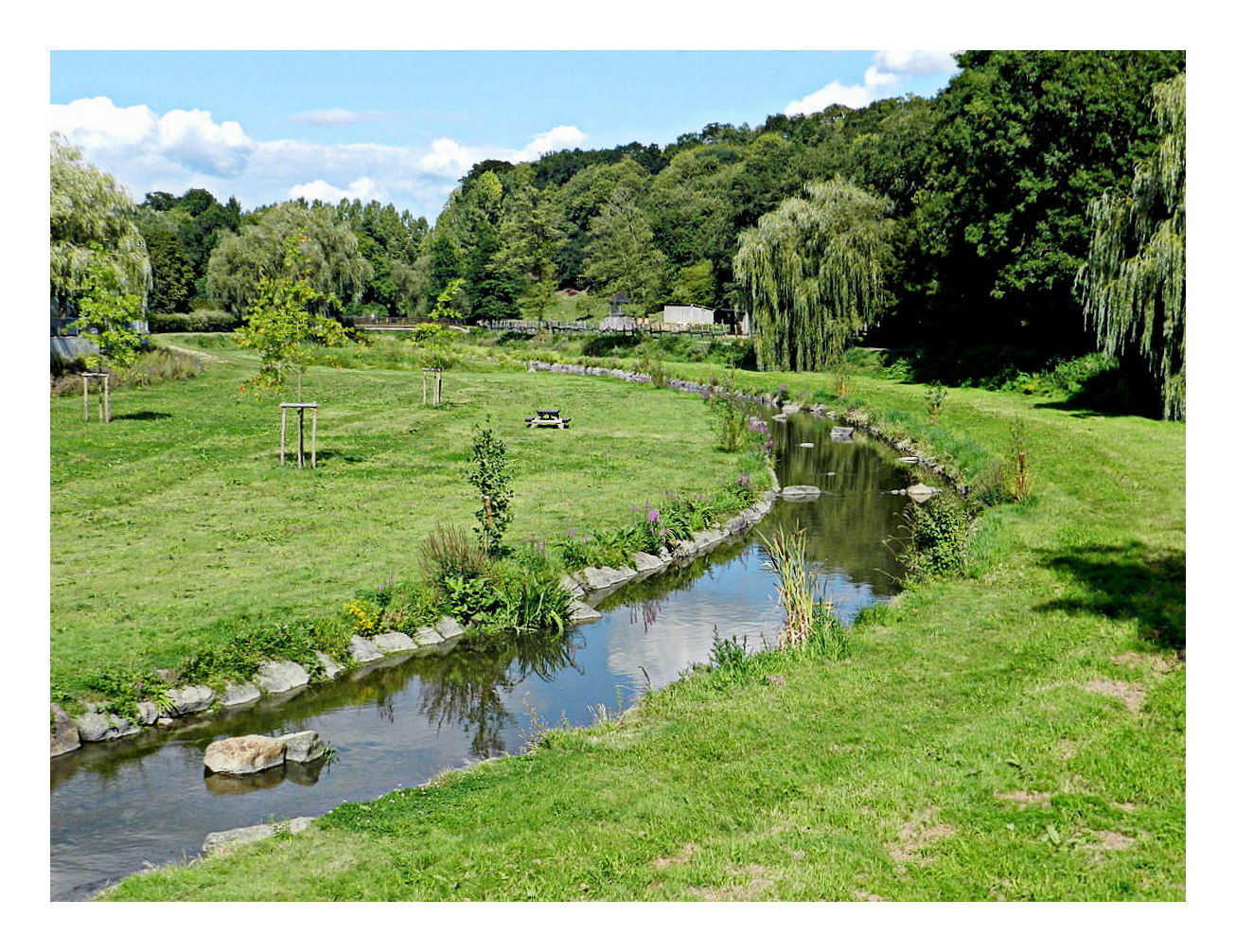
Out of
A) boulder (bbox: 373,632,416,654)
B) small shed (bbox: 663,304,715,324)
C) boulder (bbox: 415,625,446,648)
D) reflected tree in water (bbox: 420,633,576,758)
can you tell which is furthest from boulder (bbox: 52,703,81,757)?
small shed (bbox: 663,304,715,324)

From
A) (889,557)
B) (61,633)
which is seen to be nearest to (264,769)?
(61,633)

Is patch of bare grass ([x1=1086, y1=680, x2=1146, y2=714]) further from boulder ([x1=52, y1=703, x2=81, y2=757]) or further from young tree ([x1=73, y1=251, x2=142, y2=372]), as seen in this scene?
young tree ([x1=73, y1=251, x2=142, y2=372])

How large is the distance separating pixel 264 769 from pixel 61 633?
3.84 meters

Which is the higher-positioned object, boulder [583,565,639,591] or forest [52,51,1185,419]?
forest [52,51,1185,419]

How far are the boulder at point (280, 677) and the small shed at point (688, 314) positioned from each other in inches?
2842

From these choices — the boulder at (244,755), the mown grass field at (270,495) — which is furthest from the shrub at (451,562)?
the boulder at (244,755)

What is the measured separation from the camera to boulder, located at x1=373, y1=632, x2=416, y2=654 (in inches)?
520

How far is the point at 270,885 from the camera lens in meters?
7.19

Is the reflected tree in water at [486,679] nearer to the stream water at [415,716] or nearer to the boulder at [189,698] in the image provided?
the stream water at [415,716]

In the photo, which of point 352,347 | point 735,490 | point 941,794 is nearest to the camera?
point 941,794

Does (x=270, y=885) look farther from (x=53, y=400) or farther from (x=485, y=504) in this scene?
(x=53, y=400)

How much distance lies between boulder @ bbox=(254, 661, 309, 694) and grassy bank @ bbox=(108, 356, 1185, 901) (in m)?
3.33

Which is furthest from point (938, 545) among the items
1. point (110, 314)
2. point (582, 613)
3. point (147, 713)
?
point (110, 314)
